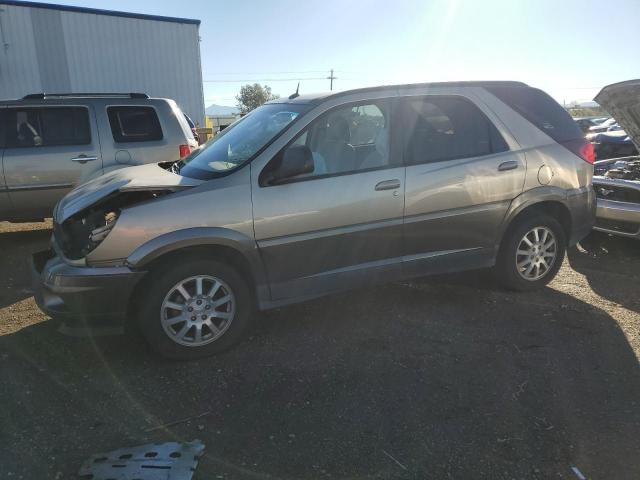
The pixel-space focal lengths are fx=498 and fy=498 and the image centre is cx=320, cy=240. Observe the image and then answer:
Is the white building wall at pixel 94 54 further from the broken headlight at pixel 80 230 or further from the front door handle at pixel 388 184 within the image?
the front door handle at pixel 388 184

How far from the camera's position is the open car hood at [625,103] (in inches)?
204

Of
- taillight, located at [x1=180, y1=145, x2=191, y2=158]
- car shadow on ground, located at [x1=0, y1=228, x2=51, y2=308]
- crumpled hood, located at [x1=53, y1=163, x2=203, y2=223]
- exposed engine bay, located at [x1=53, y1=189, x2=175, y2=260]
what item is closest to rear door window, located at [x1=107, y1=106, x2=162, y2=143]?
taillight, located at [x1=180, y1=145, x2=191, y2=158]

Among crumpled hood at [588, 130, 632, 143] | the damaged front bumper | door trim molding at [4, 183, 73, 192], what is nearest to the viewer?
the damaged front bumper

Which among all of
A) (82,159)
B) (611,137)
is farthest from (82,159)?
(611,137)

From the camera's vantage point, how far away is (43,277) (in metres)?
3.32

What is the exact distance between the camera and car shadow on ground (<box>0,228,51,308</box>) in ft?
15.3

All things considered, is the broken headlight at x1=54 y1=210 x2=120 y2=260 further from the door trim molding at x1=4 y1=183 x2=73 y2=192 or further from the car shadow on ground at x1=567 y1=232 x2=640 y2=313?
Result: the car shadow on ground at x1=567 y1=232 x2=640 y2=313

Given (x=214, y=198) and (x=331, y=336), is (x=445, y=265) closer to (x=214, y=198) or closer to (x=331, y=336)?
(x=331, y=336)

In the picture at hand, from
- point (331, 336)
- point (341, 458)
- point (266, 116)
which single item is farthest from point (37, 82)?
point (341, 458)

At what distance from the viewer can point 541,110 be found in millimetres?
4441

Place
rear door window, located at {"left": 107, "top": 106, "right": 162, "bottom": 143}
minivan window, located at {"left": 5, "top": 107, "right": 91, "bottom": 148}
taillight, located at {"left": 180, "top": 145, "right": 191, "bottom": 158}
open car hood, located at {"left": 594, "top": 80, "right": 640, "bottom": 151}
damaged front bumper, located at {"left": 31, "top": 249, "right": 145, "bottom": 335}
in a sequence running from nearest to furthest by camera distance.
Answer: damaged front bumper, located at {"left": 31, "top": 249, "right": 145, "bottom": 335}, open car hood, located at {"left": 594, "top": 80, "right": 640, "bottom": 151}, minivan window, located at {"left": 5, "top": 107, "right": 91, "bottom": 148}, rear door window, located at {"left": 107, "top": 106, "right": 162, "bottom": 143}, taillight, located at {"left": 180, "top": 145, "right": 191, "bottom": 158}

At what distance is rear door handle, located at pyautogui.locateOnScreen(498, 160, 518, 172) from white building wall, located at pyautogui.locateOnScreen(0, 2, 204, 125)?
51.5ft

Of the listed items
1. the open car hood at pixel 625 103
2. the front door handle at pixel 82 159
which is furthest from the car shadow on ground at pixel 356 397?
the front door handle at pixel 82 159

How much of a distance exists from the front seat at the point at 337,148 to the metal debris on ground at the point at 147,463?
81.1 inches
